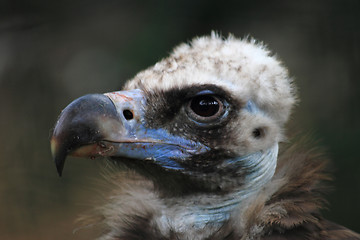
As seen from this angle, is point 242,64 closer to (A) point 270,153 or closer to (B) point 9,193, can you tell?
(A) point 270,153

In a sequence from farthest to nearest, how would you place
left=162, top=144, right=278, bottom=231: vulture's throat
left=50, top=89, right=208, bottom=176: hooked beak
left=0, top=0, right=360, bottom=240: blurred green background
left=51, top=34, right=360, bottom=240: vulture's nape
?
left=0, top=0, right=360, bottom=240: blurred green background < left=162, top=144, right=278, bottom=231: vulture's throat < left=51, top=34, right=360, bottom=240: vulture's nape < left=50, top=89, right=208, bottom=176: hooked beak

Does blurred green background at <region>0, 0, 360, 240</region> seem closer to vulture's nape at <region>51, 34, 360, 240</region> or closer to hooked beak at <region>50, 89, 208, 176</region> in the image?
vulture's nape at <region>51, 34, 360, 240</region>

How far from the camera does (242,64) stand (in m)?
1.83

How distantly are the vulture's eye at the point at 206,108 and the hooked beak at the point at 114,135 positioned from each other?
3.8 inches

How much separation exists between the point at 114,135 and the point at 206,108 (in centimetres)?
34

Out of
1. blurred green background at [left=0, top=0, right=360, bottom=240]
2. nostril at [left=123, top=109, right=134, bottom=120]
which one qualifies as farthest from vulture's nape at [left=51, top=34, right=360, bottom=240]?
blurred green background at [left=0, top=0, right=360, bottom=240]

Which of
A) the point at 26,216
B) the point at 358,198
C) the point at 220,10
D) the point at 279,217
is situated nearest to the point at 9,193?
the point at 26,216

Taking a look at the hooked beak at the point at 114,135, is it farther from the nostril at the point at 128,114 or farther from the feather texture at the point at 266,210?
the feather texture at the point at 266,210

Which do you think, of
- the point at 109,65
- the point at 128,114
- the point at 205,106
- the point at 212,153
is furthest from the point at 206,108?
the point at 109,65

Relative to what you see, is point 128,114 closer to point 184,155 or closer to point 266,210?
point 184,155

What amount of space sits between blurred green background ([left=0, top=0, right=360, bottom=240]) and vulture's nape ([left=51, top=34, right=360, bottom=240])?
150 cm

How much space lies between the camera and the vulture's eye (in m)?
1.74

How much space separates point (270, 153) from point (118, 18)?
8.08 ft

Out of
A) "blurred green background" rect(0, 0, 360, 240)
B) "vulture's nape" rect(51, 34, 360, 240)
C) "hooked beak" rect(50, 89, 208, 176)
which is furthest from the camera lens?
"blurred green background" rect(0, 0, 360, 240)
